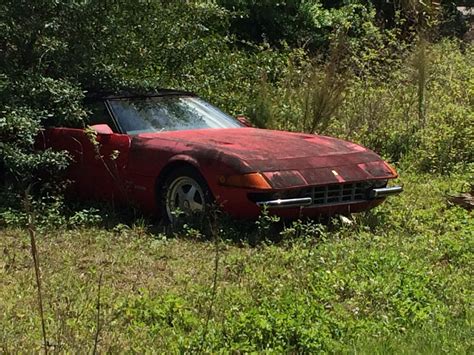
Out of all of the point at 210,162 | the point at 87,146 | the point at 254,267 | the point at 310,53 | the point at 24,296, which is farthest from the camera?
the point at 310,53

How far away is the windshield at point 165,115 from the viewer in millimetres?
7859

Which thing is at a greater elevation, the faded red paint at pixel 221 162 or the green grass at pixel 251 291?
the faded red paint at pixel 221 162

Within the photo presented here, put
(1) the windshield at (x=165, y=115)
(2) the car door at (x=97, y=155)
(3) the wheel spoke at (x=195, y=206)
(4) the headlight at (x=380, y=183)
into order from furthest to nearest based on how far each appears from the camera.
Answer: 1. (1) the windshield at (x=165, y=115)
2. (2) the car door at (x=97, y=155)
3. (4) the headlight at (x=380, y=183)
4. (3) the wheel spoke at (x=195, y=206)

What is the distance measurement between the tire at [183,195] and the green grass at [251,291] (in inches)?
14.2

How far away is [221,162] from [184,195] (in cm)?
60

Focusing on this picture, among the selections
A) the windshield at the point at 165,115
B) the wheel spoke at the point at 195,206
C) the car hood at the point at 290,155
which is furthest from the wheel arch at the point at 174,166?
the windshield at the point at 165,115

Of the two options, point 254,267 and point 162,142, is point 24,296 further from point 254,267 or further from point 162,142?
point 162,142

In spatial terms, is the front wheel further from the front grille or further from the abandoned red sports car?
the front grille

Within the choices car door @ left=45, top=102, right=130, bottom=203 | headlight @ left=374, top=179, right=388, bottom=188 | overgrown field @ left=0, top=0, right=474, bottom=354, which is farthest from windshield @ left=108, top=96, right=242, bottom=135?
headlight @ left=374, top=179, right=388, bottom=188

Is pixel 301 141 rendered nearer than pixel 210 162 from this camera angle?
No

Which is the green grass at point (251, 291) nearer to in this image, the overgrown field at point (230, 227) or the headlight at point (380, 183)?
the overgrown field at point (230, 227)

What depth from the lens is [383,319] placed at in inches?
185

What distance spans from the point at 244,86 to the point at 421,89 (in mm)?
2721

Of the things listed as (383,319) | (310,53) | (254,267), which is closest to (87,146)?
(254,267)
